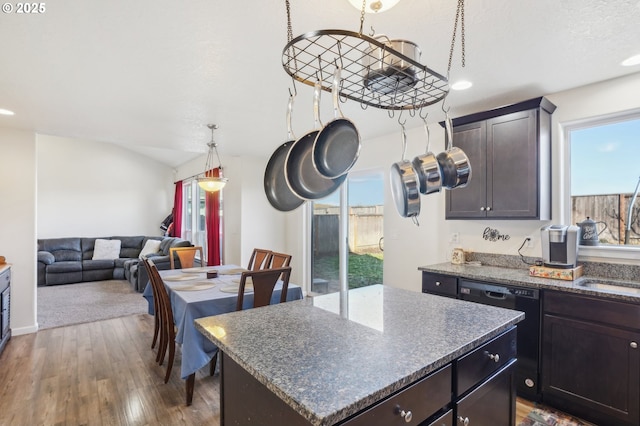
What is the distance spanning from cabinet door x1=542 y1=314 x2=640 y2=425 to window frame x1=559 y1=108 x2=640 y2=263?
706 millimetres

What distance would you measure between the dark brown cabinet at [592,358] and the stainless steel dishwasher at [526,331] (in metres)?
0.05

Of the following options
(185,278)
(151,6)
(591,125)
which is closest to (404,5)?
(151,6)

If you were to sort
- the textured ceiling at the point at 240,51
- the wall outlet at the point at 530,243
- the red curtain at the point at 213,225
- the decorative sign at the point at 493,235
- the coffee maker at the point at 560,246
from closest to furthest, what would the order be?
the textured ceiling at the point at 240,51 → the coffee maker at the point at 560,246 → the wall outlet at the point at 530,243 → the decorative sign at the point at 493,235 → the red curtain at the point at 213,225

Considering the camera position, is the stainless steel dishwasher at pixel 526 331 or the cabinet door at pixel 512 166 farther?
the cabinet door at pixel 512 166

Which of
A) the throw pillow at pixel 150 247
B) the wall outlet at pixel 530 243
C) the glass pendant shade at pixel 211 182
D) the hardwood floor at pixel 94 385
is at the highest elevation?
the glass pendant shade at pixel 211 182

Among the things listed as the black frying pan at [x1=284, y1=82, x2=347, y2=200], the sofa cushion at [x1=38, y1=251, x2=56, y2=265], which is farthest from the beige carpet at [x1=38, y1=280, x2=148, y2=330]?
the black frying pan at [x1=284, y1=82, x2=347, y2=200]

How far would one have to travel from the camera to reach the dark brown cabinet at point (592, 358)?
194 cm

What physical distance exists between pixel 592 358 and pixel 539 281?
1.76 feet

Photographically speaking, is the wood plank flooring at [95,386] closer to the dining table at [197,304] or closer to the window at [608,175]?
the dining table at [197,304]

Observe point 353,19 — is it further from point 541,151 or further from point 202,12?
point 541,151

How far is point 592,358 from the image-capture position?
81.2 inches

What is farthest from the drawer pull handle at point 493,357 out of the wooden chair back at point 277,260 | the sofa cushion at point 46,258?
the sofa cushion at point 46,258

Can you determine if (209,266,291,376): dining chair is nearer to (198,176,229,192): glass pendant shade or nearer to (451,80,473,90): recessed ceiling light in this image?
(198,176,229,192): glass pendant shade

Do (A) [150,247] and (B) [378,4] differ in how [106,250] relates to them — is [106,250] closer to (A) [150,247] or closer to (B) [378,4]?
(A) [150,247]
